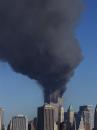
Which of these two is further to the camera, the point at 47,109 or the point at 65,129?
the point at 47,109

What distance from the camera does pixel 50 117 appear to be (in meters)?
91.8

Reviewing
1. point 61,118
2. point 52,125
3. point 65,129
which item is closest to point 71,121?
point 61,118

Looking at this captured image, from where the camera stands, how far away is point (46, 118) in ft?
303

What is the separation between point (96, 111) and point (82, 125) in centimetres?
352

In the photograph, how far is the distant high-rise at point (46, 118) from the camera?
90.0 m

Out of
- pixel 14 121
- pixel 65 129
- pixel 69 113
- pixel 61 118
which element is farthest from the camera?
pixel 14 121

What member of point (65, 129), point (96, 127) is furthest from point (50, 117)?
point (65, 129)

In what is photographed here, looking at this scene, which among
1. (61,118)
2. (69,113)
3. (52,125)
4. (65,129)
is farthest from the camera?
(69,113)

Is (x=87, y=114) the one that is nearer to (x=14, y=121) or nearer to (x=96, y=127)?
(x=14, y=121)

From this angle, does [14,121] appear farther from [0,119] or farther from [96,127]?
[96,127]

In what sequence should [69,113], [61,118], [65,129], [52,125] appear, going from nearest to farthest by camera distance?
[65,129] → [52,125] → [61,118] → [69,113]

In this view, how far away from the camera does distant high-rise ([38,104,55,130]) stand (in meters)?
90.0

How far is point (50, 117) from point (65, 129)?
13.7 m

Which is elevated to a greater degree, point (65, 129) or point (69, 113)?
point (69, 113)
